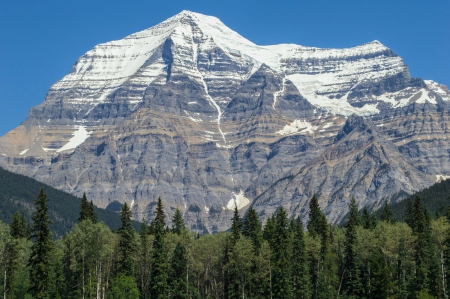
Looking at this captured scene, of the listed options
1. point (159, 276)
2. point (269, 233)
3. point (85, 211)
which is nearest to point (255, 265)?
point (269, 233)

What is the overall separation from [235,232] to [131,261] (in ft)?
60.3

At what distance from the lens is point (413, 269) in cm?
12156

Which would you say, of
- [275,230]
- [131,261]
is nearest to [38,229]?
[131,261]

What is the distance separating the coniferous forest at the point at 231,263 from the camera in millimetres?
110750

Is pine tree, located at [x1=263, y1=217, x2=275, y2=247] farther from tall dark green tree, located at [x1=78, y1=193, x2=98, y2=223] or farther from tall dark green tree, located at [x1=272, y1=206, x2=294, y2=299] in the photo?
tall dark green tree, located at [x1=78, y1=193, x2=98, y2=223]

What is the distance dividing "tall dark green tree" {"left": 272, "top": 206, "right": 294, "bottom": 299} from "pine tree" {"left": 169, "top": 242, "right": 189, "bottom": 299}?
12.1 metres

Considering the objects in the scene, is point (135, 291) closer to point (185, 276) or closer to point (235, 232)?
point (185, 276)

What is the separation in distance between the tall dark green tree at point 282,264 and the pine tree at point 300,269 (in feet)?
3.41

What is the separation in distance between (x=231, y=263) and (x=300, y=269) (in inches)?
404

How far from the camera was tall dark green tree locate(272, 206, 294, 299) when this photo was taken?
122 metres

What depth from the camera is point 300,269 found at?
421 ft

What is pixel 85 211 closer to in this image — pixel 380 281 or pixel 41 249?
pixel 41 249

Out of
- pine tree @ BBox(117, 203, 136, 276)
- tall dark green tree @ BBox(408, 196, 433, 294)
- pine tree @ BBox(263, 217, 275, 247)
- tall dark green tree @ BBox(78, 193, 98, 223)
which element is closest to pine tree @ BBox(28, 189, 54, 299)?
pine tree @ BBox(117, 203, 136, 276)

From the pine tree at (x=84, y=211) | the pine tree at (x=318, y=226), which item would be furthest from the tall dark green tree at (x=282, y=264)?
the pine tree at (x=84, y=211)
